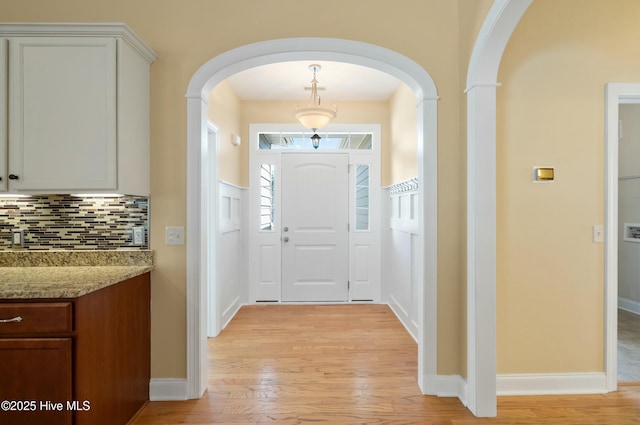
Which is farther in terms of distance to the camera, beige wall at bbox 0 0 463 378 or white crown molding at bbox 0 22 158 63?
beige wall at bbox 0 0 463 378

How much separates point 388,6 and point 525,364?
8.39 feet

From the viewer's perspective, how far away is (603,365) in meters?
2.31

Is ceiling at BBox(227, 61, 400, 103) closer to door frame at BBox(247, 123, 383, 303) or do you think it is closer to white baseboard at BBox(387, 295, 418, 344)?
door frame at BBox(247, 123, 383, 303)

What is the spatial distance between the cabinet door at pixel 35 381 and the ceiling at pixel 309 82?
2889 mm

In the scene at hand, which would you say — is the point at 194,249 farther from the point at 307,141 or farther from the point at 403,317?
the point at 307,141

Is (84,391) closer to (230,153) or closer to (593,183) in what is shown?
(230,153)

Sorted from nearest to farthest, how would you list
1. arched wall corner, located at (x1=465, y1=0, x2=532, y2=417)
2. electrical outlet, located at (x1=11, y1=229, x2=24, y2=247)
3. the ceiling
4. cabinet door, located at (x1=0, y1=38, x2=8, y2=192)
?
cabinet door, located at (x1=0, y1=38, x2=8, y2=192) → arched wall corner, located at (x1=465, y1=0, x2=532, y2=417) → electrical outlet, located at (x1=11, y1=229, x2=24, y2=247) → the ceiling

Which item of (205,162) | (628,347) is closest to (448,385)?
(628,347)

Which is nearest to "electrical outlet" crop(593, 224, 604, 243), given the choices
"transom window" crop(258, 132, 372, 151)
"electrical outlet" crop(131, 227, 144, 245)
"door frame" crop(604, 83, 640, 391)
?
"door frame" crop(604, 83, 640, 391)

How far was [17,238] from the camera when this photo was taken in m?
2.21

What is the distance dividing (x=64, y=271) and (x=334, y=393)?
1849mm

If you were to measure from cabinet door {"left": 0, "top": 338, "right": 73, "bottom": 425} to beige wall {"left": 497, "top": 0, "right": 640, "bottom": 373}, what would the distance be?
2.45 m

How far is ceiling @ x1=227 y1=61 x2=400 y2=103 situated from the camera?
351cm

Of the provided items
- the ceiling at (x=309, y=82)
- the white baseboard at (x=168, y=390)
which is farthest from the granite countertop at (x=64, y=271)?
the ceiling at (x=309, y=82)
